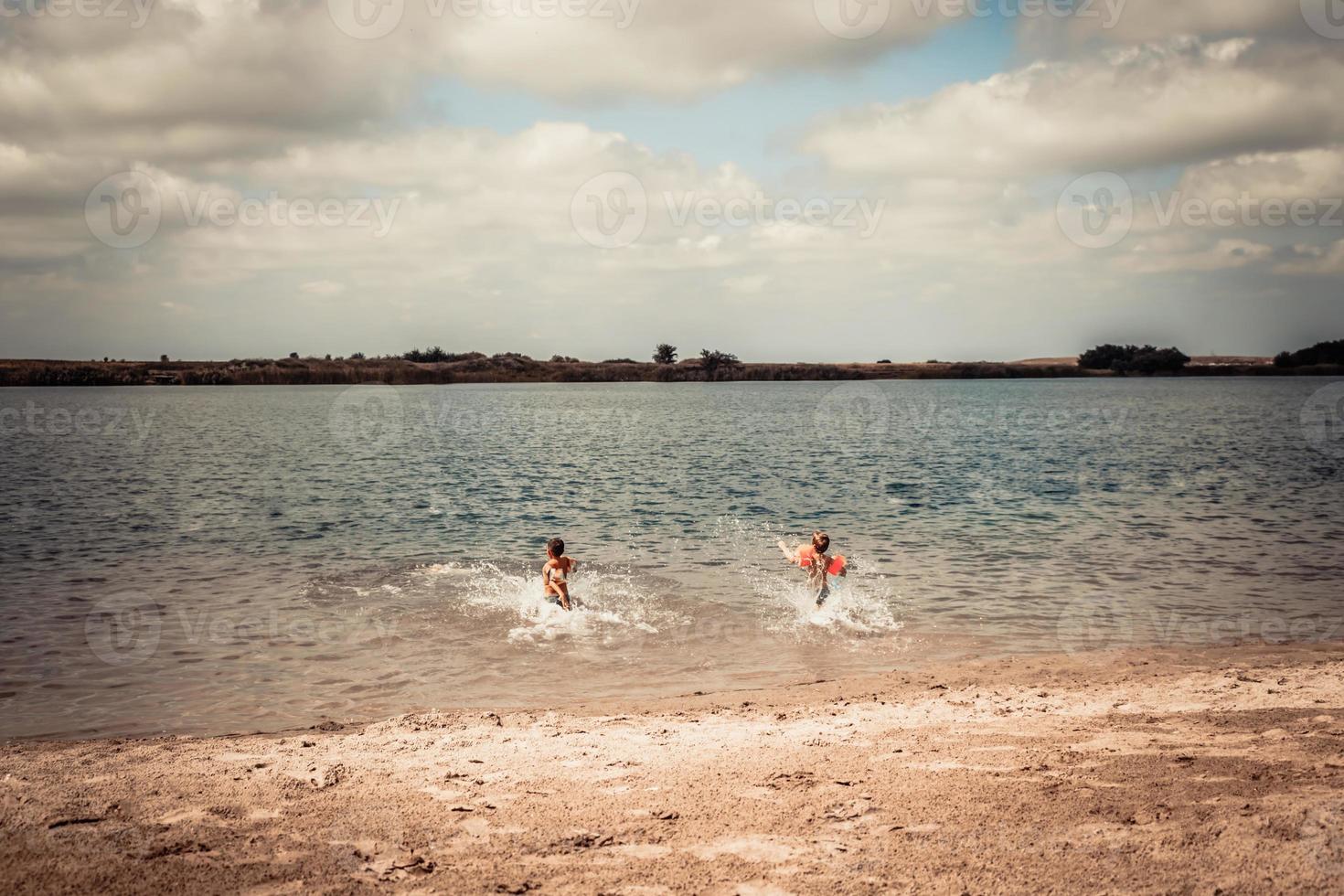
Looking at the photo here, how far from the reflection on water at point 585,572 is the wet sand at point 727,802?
2639 mm

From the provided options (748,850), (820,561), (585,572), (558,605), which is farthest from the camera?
(585,572)

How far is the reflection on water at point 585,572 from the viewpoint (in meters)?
14.1

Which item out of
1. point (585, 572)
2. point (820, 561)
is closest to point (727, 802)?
point (820, 561)

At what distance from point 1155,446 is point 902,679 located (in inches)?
2285

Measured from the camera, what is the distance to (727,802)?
8250mm

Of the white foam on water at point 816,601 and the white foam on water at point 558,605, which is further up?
the white foam on water at point 816,601

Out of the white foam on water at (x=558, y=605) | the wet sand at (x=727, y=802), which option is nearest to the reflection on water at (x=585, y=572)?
the white foam on water at (x=558, y=605)

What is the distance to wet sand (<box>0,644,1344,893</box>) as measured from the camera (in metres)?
6.82

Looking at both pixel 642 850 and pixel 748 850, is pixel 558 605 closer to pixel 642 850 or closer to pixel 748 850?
pixel 642 850

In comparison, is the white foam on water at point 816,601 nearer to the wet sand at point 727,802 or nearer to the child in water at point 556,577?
the child in water at point 556,577

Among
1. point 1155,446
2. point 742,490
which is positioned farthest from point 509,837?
point 1155,446

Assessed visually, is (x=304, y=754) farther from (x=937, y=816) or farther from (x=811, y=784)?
(x=937, y=816)

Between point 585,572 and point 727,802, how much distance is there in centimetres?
1412

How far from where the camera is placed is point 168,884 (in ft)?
22.4
